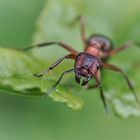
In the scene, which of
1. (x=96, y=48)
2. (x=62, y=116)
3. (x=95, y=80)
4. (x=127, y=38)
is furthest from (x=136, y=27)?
(x=62, y=116)

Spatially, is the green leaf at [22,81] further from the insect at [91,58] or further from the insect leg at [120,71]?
the insect leg at [120,71]

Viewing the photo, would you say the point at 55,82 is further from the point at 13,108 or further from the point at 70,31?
the point at 70,31

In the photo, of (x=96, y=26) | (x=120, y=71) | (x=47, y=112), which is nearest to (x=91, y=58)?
(x=120, y=71)

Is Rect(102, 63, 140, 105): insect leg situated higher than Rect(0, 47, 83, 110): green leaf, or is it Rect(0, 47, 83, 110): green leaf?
Rect(102, 63, 140, 105): insect leg

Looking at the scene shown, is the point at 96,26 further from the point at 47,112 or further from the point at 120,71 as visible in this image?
the point at 47,112

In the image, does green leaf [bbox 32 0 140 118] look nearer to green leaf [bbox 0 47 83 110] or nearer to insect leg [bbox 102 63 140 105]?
insect leg [bbox 102 63 140 105]

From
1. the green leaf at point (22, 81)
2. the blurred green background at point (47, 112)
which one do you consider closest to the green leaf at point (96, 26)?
the blurred green background at point (47, 112)

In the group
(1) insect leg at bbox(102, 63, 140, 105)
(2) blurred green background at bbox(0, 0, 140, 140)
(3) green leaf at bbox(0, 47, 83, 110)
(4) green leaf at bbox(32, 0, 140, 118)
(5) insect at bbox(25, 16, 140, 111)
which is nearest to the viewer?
(3) green leaf at bbox(0, 47, 83, 110)

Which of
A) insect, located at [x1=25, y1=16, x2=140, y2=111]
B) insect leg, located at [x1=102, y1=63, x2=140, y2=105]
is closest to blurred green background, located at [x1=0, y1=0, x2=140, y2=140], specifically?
insect, located at [x1=25, y1=16, x2=140, y2=111]
